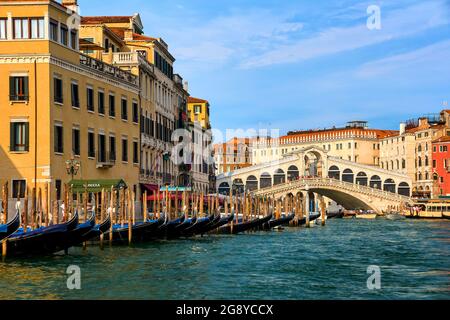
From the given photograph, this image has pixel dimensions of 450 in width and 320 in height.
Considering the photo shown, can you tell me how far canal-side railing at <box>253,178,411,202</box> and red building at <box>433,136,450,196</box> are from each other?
514cm

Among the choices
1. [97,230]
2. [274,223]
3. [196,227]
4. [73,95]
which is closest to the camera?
[97,230]

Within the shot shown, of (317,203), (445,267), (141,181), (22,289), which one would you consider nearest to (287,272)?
(445,267)

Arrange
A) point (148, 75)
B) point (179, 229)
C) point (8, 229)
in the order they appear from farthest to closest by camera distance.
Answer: point (148, 75) → point (179, 229) → point (8, 229)

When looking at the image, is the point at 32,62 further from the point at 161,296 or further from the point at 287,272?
the point at 161,296

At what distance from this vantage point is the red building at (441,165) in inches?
2143

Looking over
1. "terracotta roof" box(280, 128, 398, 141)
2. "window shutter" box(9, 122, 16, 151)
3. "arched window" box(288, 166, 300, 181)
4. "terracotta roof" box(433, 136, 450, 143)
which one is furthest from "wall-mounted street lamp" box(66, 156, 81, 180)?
"terracotta roof" box(280, 128, 398, 141)

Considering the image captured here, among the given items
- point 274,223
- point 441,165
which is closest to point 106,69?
point 274,223

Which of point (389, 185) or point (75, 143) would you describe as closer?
point (75, 143)

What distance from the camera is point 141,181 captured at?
27750mm

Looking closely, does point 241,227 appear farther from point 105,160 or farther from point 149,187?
point 105,160

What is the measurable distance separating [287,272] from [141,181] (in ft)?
47.0

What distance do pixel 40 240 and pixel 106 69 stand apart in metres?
10.1

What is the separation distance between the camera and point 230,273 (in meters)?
13.6

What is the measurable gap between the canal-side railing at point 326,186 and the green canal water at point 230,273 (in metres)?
30.0
